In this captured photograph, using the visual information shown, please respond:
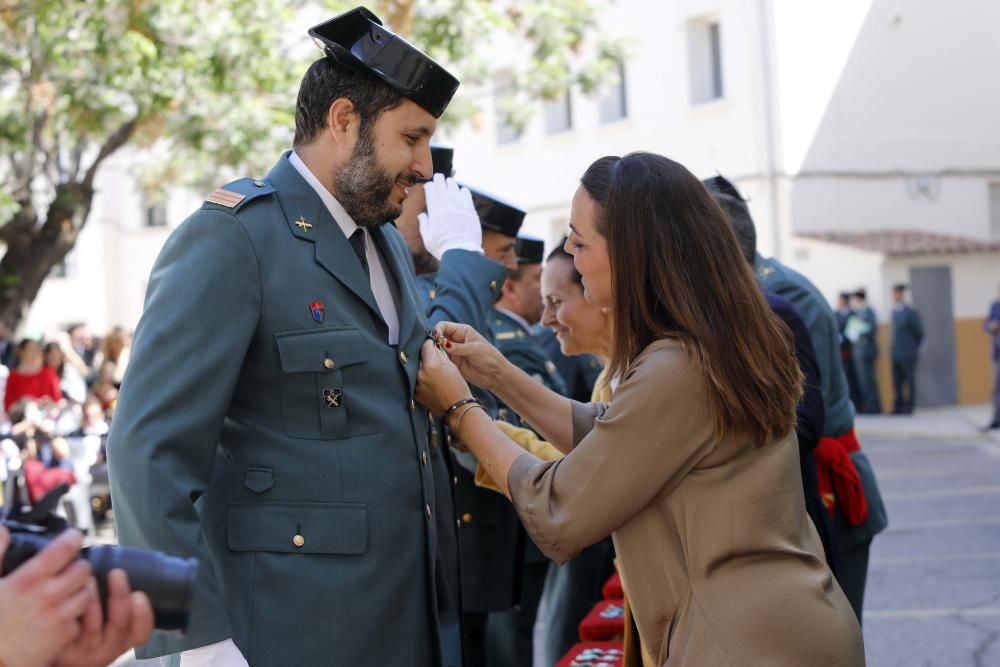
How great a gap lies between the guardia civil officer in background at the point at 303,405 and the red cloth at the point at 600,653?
4.53ft

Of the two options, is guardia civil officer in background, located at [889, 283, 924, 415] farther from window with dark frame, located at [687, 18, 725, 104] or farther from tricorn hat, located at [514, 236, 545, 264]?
tricorn hat, located at [514, 236, 545, 264]

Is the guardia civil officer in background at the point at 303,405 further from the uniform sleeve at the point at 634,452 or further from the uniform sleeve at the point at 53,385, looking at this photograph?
the uniform sleeve at the point at 53,385

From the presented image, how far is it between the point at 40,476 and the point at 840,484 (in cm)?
814

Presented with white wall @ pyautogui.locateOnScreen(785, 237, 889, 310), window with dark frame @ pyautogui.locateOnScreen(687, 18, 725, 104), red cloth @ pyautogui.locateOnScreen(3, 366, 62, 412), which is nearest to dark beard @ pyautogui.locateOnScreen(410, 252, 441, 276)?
red cloth @ pyautogui.locateOnScreen(3, 366, 62, 412)

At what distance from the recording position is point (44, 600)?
1588 mm

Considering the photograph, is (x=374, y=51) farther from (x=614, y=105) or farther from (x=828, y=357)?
(x=614, y=105)

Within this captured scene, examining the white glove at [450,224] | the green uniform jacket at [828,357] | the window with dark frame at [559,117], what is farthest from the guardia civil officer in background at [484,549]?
the window with dark frame at [559,117]

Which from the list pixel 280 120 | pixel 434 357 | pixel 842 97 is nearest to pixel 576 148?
pixel 842 97

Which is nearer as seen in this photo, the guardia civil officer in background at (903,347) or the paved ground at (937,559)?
the paved ground at (937,559)

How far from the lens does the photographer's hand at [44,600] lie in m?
1.59

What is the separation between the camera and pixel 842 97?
20.8m

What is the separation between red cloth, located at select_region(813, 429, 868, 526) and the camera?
412 centimetres

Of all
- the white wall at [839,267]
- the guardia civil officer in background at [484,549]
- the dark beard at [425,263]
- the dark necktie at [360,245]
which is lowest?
the guardia civil officer in background at [484,549]

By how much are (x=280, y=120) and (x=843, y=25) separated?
396 inches
